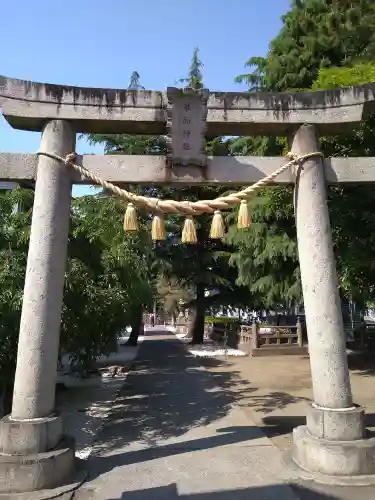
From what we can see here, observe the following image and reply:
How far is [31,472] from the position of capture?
439 cm

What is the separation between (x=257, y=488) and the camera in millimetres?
4469

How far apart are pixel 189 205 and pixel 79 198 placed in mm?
5206

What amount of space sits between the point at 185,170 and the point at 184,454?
3.79 metres

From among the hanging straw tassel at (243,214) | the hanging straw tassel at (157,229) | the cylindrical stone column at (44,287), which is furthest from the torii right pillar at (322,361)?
the cylindrical stone column at (44,287)

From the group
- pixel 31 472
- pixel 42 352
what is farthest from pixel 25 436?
pixel 42 352

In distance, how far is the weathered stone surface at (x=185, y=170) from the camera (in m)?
5.41

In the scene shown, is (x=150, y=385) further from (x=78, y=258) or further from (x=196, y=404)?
(x=78, y=258)

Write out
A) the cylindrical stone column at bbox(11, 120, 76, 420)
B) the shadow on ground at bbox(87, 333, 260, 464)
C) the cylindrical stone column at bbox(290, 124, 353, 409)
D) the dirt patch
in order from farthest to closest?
the dirt patch, the shadow on ground at bbox(87, 333, 260, 464), the cylindrical stone column at bbox(290, 124, 353, 409), the cylindrical stone column at bbox(11, 120, 76, 420)

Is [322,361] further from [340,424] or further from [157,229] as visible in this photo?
[157,229]

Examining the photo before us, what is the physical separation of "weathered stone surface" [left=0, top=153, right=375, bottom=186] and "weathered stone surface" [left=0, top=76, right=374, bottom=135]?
1.58ft

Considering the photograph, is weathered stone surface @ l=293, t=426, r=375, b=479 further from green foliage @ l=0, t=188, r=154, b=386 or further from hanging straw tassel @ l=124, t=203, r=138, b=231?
green foliage @ l=0, t=188, r=154, b=386

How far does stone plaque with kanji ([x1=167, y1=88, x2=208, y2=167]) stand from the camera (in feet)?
17.7

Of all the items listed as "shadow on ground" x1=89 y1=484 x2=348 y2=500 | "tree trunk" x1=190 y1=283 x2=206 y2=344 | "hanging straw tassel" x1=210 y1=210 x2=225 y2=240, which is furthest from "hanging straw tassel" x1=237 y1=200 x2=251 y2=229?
"tree trunk" x1=190 y1=283 x2=206 y2=344

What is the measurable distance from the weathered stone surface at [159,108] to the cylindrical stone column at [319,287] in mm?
341
